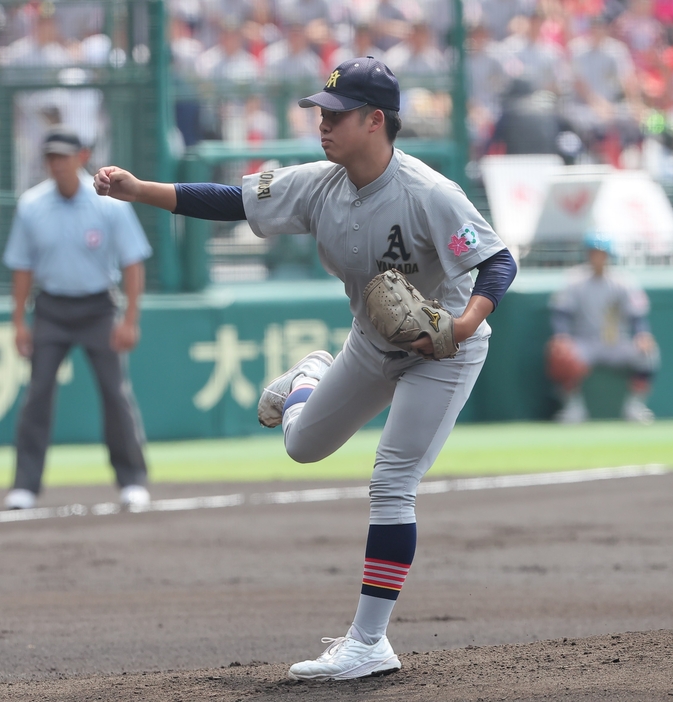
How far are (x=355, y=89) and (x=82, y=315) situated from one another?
480 cm

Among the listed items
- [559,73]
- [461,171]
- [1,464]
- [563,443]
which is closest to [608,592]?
[563,443]

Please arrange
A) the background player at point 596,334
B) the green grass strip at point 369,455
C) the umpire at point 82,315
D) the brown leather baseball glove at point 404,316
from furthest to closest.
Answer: the background player at point 596,334 → the green grass strip at point 369,455 → the umpire at point 82,315 → the brown leather baseball glove at point 404,316

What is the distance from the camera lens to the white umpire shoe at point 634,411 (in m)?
13.1

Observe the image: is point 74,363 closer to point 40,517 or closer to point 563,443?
point 40,517

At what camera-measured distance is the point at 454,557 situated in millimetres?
7148

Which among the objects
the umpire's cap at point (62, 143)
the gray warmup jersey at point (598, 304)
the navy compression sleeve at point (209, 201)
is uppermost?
the umpire's cap at point (62, 143)

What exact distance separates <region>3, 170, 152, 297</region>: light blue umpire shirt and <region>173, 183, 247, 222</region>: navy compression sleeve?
13.9ft

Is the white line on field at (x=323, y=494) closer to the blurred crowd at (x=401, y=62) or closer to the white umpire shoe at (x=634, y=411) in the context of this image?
the white umpire shoe at (x=634, y=411)

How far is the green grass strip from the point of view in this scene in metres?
10.4

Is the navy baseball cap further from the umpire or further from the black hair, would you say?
the umpire

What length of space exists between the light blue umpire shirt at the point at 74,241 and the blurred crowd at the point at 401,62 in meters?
3.08

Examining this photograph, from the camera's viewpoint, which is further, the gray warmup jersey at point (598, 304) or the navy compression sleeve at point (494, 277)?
the gray warmup jersey at point (598, 304)

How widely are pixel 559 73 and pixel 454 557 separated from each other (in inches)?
323

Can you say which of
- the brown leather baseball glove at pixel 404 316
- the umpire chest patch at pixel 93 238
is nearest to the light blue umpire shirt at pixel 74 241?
the umpire chest patch at pixel 93 238
